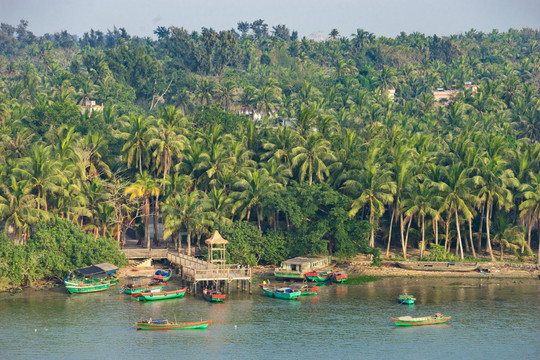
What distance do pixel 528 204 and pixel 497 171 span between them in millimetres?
5711

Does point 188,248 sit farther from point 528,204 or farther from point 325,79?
point 325,79

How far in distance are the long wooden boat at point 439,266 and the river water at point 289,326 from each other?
461 cm

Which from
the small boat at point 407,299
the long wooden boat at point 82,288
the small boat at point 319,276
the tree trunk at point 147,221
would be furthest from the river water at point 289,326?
the tree trunk at point 147,221

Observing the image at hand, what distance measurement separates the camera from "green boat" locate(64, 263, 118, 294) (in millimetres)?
88438

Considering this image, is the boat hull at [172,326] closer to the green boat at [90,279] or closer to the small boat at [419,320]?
the green boat at [90,279]

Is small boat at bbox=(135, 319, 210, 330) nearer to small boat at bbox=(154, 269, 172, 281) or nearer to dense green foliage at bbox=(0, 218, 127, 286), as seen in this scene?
small boat at bbox=(154, 269, 172, 281)

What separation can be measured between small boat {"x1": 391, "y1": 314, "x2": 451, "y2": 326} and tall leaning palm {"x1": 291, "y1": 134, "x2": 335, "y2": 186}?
3124 cm

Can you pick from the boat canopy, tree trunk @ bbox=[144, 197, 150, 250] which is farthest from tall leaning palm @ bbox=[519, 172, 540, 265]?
the boat canopy

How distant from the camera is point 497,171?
99.2 meters

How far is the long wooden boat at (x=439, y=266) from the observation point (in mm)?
97562

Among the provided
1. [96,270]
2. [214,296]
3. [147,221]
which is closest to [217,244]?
[214,296]

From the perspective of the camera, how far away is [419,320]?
249 ft

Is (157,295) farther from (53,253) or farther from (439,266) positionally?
(439,266)

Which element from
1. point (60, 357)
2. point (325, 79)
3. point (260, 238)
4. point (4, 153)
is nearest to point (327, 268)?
point (260, 238)
